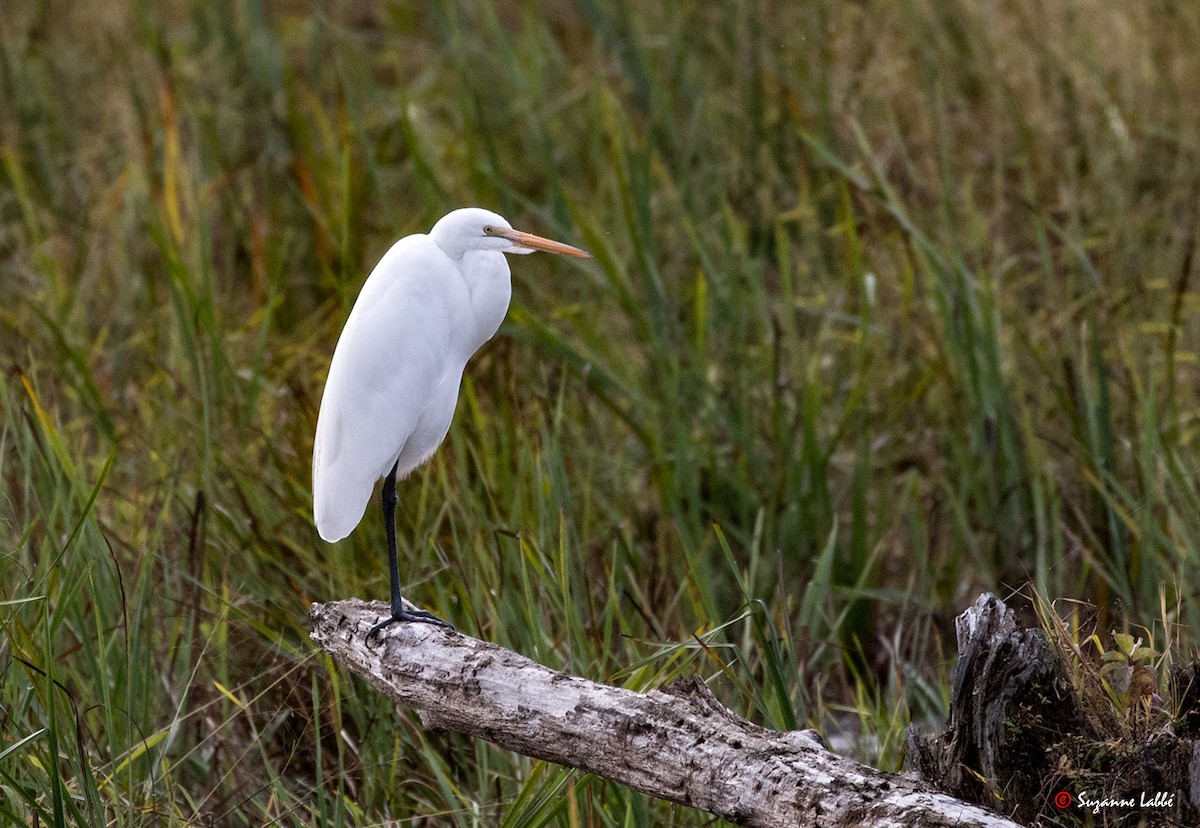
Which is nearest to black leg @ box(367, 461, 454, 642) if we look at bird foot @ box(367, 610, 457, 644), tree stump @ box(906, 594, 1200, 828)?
bird foot @ box(367, 610, 457, 644)

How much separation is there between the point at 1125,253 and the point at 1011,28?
897mm

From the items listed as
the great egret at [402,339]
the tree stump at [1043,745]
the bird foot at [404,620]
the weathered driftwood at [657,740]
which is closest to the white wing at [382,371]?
the great egret at [402,339]

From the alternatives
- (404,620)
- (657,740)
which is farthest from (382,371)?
(657,740)

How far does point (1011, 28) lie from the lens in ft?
11.2

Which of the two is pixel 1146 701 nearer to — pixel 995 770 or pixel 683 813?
pixel 995 770

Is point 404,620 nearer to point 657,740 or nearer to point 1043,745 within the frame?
point 657,740

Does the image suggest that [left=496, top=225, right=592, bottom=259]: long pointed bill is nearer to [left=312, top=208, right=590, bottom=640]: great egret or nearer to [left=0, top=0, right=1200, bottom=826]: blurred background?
[left=312, top=208, right=590, bottom=640]: great egret

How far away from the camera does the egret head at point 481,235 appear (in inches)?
61.2

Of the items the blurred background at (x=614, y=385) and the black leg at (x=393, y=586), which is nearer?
the black leg at (x=393, y=586)

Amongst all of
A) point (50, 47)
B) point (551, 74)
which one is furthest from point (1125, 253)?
point (50, 47)

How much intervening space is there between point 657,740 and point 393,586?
54 centimetres

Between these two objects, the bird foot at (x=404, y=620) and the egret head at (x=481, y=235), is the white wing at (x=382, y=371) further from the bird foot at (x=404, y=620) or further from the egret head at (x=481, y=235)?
the bird foot at (x=404, y=620)

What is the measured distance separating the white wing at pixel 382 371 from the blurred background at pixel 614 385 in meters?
0.20

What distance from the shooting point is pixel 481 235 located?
1567mm
